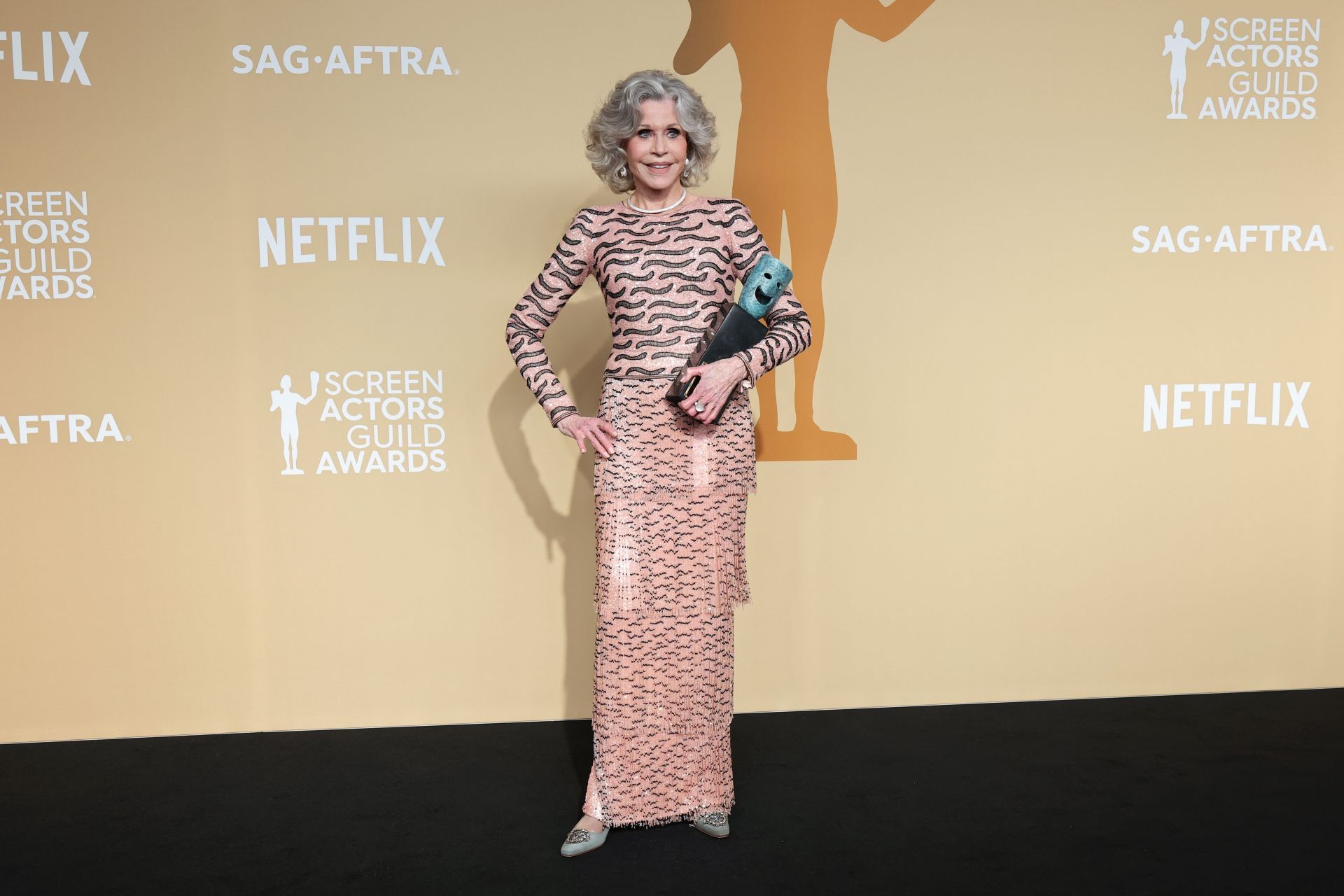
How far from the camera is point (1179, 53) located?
3416 millimetres

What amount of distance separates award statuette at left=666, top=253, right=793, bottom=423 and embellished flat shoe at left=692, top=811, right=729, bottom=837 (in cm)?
93

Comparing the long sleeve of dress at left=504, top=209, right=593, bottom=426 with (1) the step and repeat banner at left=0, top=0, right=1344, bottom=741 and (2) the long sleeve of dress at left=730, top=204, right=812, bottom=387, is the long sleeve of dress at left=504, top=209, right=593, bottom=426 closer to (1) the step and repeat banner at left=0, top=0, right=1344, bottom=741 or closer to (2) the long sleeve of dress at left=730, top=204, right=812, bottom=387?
(2) the long sleeve of dress at left=730, top=204, right=812, bottom=387

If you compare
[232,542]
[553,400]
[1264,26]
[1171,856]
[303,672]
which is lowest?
[1171,856]

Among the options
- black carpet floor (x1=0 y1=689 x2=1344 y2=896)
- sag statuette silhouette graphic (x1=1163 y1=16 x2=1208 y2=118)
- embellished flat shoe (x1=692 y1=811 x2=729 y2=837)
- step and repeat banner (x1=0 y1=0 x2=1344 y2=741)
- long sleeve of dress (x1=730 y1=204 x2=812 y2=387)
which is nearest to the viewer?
black carpet floor (x1=0 y1=689 x2=1344 y2=896)

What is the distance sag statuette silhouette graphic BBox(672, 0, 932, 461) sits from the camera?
3.29 m

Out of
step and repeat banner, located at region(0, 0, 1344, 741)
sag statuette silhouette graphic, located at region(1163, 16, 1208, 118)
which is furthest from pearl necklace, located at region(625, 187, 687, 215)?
sag statuette silhouette graphic, located at region(1163, 16, 1208, 118)

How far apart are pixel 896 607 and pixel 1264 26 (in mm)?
2047

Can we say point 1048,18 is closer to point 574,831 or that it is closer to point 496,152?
point 496,152

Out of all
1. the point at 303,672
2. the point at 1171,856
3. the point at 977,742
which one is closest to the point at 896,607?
the point at 977,742

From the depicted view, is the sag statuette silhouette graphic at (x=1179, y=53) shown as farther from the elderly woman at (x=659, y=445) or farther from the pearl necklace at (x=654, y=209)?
the pearl necklace at (x=654, y=209)

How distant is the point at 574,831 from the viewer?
2605 mm

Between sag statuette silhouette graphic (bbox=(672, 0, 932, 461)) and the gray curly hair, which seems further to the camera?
sag statuette silhouette graphic (bbox=(672, 0, 932, 461))

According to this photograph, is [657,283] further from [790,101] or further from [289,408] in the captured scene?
[289,408]

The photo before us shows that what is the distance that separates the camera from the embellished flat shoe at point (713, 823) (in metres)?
2.64
